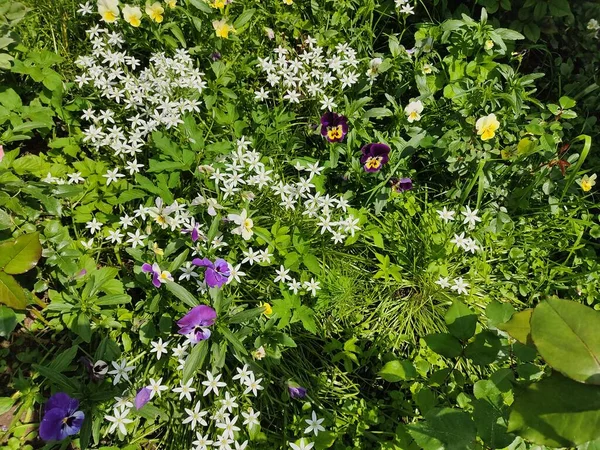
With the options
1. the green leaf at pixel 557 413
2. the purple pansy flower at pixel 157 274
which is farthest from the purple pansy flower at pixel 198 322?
the green leaf at pixel 557 413

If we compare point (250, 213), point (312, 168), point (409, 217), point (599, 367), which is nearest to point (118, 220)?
point (250, 213)

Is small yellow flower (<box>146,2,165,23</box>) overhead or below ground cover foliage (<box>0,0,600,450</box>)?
overhead

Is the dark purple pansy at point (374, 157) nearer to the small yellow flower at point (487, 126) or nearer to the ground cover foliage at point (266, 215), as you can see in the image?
the ground cover foliage at point (266, 215)

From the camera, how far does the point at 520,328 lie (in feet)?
3.01

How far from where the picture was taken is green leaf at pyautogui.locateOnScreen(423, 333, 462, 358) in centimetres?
121

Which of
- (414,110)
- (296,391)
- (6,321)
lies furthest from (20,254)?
(414,110)

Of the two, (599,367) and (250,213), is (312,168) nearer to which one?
(250,213)

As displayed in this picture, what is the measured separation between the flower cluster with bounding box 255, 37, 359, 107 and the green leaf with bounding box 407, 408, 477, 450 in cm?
181

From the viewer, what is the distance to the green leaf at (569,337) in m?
0.66

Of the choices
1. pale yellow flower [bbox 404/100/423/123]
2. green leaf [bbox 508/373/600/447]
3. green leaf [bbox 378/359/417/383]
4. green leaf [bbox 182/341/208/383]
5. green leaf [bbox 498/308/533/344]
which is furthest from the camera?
pale yellow flower [bbox 404/100/423/123]

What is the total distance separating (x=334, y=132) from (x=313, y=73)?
49 centimetres

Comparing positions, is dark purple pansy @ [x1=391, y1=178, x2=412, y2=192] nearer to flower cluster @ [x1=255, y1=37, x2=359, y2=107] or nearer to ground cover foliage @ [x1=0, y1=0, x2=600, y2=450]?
ground cover foliage @ [x1=0, y1=0, x2=600, y2=450]

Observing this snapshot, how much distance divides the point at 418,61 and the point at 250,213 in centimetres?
133

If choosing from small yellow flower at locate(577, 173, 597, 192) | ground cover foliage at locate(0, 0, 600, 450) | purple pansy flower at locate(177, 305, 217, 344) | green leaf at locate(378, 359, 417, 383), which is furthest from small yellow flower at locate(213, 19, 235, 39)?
small yellow flower at locate(577, 173, 597, 192)
